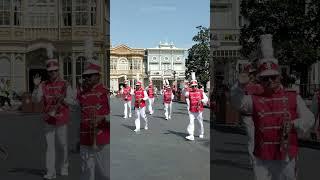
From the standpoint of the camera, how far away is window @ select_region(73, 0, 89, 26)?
11598mm

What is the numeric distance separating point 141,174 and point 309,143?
5826 millimetres

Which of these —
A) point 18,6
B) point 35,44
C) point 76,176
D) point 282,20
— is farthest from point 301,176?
point 18,6

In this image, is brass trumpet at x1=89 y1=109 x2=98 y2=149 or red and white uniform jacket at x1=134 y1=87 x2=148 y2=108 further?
red and white uniform jacket at x1=134 y1=87 x2=148 y2=108

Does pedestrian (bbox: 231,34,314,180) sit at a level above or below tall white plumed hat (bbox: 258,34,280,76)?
below

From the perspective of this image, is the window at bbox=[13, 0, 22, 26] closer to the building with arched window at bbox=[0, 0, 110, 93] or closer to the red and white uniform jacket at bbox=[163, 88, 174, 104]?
the building with arched window at bbox=[0, 0, 110, 93]

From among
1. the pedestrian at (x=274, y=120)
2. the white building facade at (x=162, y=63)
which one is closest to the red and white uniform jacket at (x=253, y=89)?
the pedestrian at (x=274, y=120)

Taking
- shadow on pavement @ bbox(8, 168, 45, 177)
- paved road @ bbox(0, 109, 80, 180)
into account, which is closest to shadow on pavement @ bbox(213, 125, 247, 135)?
paved road @ bbox(0, 109, 80, 180)

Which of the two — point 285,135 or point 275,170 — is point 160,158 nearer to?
point 275,170

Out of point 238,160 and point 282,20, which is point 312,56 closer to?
point 282,20

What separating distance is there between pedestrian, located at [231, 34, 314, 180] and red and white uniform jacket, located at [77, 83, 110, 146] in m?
1.61

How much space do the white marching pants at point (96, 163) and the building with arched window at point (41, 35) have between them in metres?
2.45

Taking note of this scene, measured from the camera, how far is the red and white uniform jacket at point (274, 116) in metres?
4.58

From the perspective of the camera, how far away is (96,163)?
18.6ft

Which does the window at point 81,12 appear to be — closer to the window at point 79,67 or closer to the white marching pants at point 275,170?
the window at point 79,67
